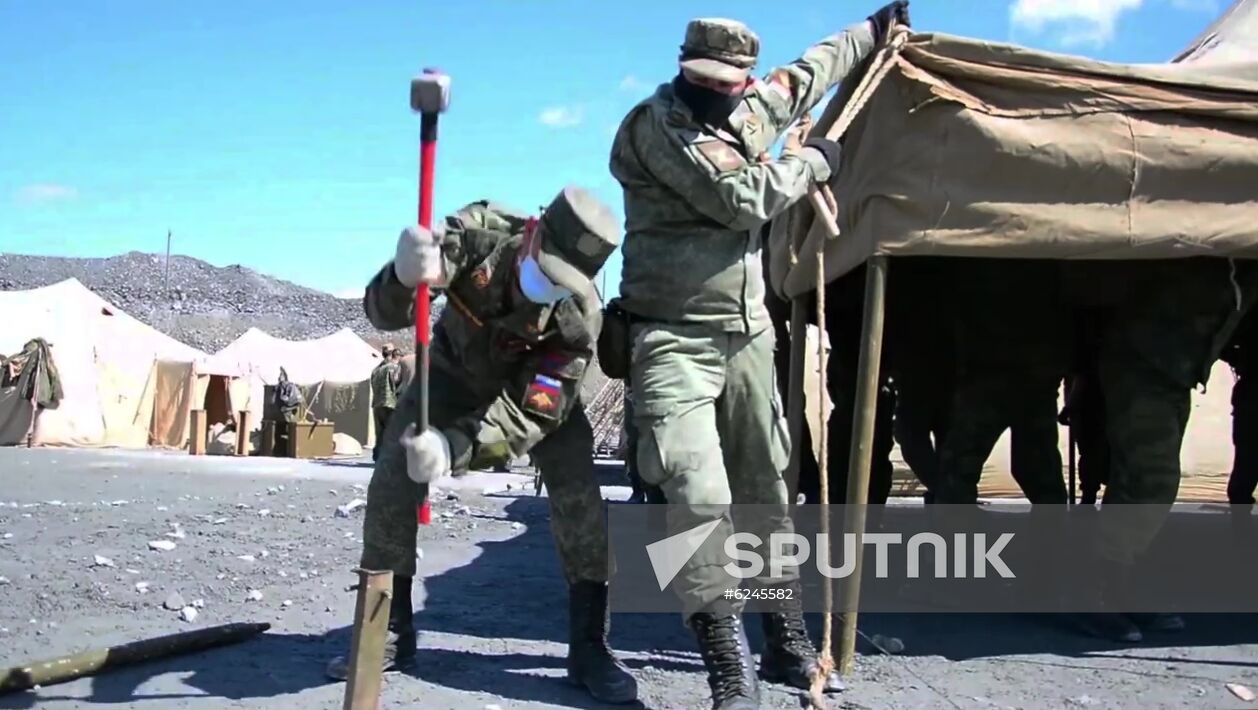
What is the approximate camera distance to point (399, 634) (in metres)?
3.52

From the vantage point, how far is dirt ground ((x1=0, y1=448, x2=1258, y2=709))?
3367mm

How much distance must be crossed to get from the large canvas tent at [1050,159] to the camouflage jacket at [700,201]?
43 centimetres

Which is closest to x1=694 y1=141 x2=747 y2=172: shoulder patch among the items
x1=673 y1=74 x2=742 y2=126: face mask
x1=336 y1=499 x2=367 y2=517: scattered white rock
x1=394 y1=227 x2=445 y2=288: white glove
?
x1=673 y1=74 x2=742 y2=126: face mask

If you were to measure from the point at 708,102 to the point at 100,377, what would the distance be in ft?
72.1

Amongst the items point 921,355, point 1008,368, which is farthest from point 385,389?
point 1008,368

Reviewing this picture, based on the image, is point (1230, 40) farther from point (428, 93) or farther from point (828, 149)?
point (428, 93)

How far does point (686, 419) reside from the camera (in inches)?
127

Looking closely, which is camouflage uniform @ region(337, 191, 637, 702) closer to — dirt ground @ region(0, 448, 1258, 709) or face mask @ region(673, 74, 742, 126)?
dirt ground @ region(0, 448, 1258, 709)

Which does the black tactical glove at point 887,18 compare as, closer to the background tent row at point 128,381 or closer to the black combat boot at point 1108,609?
the black combat boot at point 1108,609

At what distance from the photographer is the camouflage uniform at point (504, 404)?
3.34m

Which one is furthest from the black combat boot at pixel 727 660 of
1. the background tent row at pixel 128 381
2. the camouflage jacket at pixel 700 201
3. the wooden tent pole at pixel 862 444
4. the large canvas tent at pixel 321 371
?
the large canvas tent at pixel 321 371

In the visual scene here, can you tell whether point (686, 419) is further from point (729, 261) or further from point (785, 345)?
point (785, 345)

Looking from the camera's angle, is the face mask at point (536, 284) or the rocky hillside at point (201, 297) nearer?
the face mask at point (536, 284)

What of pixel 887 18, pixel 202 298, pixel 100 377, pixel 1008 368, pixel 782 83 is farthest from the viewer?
pixel 202 298
